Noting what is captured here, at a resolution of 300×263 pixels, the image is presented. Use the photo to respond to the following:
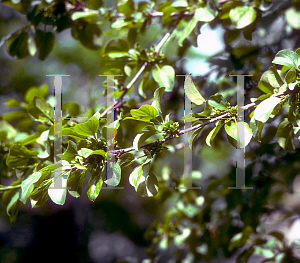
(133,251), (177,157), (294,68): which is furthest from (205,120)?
(133,251)

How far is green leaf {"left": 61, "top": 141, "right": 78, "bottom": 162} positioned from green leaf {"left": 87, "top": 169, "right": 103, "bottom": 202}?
0.03 m

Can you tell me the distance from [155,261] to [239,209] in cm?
27

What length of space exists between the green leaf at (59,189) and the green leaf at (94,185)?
0.03 meters

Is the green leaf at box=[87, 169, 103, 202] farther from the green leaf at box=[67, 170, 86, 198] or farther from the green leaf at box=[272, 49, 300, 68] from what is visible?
the green leaf at box=[272, 49, 300, 68]

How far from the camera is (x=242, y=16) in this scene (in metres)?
0.43

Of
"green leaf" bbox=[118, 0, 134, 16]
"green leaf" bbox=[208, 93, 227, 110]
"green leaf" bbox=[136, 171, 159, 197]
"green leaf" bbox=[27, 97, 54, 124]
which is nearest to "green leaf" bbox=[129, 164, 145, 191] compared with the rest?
"green leaf" bbox=[136, 171, 159, 197]

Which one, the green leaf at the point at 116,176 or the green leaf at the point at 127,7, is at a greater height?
the green leaf at the point at 127,7

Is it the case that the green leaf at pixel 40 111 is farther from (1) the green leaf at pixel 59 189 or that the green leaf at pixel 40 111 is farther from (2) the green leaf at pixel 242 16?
(2) the green leaf at pixel 242 16

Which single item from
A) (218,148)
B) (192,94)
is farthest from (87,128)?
(218,148)

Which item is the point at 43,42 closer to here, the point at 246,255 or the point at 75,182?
the point at 75,182

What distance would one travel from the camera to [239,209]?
1.82 ft

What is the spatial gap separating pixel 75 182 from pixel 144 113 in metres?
0.12

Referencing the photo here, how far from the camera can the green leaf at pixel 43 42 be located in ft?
1.60

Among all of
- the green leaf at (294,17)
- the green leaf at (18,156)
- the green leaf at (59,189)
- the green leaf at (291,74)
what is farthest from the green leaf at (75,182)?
the green leaf at (294,17)
